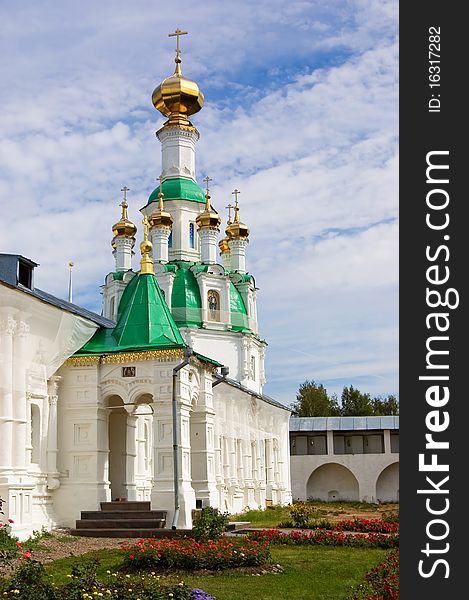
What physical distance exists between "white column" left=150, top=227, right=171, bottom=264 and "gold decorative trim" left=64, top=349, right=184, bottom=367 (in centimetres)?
1743

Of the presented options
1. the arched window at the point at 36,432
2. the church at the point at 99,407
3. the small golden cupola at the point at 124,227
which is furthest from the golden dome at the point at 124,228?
the arched window at the point at 36,432

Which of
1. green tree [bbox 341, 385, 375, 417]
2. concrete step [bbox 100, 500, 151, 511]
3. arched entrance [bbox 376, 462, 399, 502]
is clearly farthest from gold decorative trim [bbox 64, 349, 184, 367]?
green tree [bbox 341, 385, 375, 417]

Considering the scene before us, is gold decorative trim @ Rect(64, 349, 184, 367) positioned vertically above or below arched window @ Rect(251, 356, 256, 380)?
below

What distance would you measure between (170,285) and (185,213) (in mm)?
3463

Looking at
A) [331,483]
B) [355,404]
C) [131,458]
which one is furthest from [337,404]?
[131,458]

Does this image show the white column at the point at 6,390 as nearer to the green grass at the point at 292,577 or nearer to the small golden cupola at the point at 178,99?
the green grass at the point at 292,577

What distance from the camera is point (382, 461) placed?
3862 cm

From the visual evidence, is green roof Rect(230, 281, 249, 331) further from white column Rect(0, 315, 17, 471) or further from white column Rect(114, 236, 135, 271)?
white column Rect(0, 315, 17, 471)

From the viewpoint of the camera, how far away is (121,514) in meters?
15.1

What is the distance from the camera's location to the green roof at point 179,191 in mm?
35094

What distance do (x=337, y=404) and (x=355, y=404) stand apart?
120 centimetres

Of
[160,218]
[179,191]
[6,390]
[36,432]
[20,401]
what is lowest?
[36,432]

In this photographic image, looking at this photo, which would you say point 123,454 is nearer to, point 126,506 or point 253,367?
point 126,506

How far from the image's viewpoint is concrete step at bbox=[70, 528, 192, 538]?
44.8 feet
